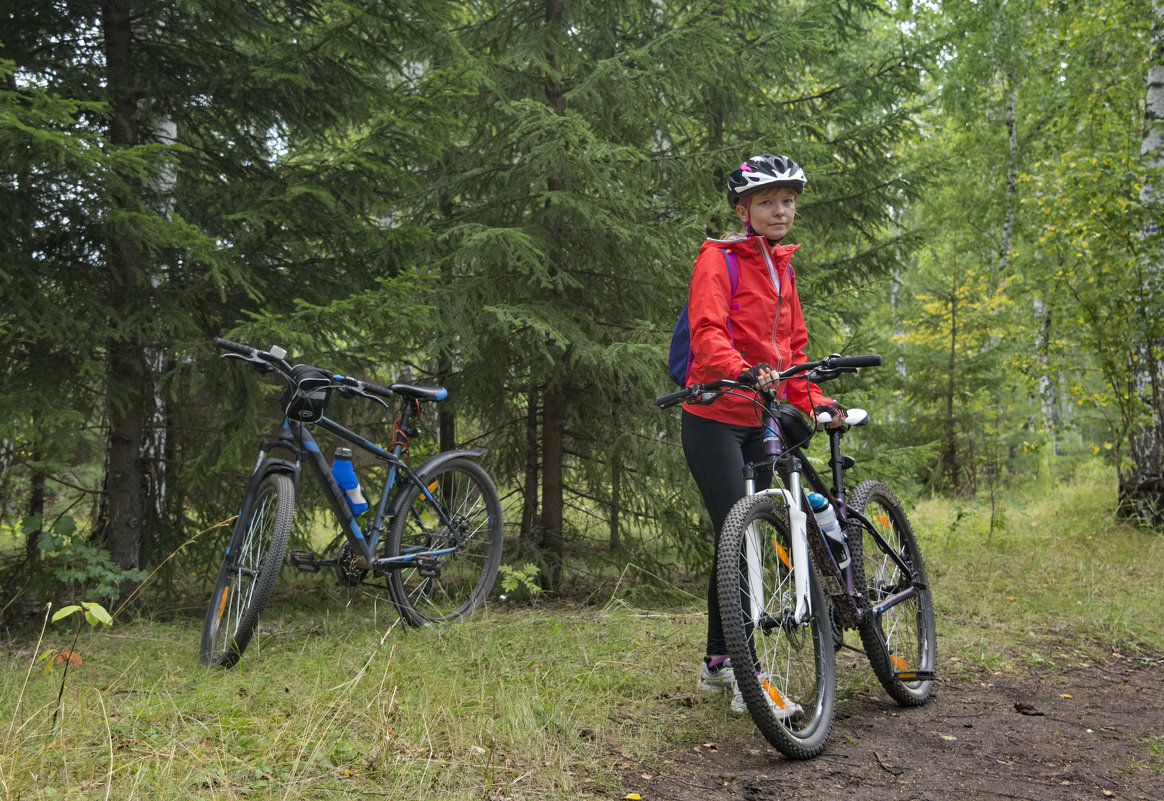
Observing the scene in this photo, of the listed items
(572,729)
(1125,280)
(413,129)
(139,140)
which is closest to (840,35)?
(1125,280)

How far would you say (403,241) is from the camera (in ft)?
17.5

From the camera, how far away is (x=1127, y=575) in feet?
21.7

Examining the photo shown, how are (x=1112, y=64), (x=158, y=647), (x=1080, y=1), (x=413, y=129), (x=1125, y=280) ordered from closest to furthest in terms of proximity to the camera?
(x=158, y=647) → (x=413, y=129) → (x=1125, y=280) → (x=1080, y=1) → (x=1112, y=64)

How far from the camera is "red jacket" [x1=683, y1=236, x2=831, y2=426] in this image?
132 inches

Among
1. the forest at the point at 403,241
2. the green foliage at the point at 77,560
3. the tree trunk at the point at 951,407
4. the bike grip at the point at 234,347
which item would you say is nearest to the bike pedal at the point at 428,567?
the forest at the point at 403,241

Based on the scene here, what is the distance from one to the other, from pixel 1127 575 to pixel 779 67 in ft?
15.4

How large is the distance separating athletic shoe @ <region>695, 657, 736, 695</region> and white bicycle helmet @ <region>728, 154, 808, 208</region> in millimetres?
1868

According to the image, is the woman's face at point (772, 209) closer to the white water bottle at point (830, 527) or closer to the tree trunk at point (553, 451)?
the white water bottle at point (830, 527)

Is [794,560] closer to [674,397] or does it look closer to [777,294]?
[674,397]

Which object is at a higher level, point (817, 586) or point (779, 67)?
point (779, 67)

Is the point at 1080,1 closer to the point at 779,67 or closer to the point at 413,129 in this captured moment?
the point at 779,67

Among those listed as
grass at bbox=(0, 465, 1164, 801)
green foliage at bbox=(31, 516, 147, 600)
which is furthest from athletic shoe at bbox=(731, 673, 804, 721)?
green foliage at bbox=(31, 516, 147, 600)

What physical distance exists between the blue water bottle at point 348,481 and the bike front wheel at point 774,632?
2102 mm

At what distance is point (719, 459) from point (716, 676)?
90cm
